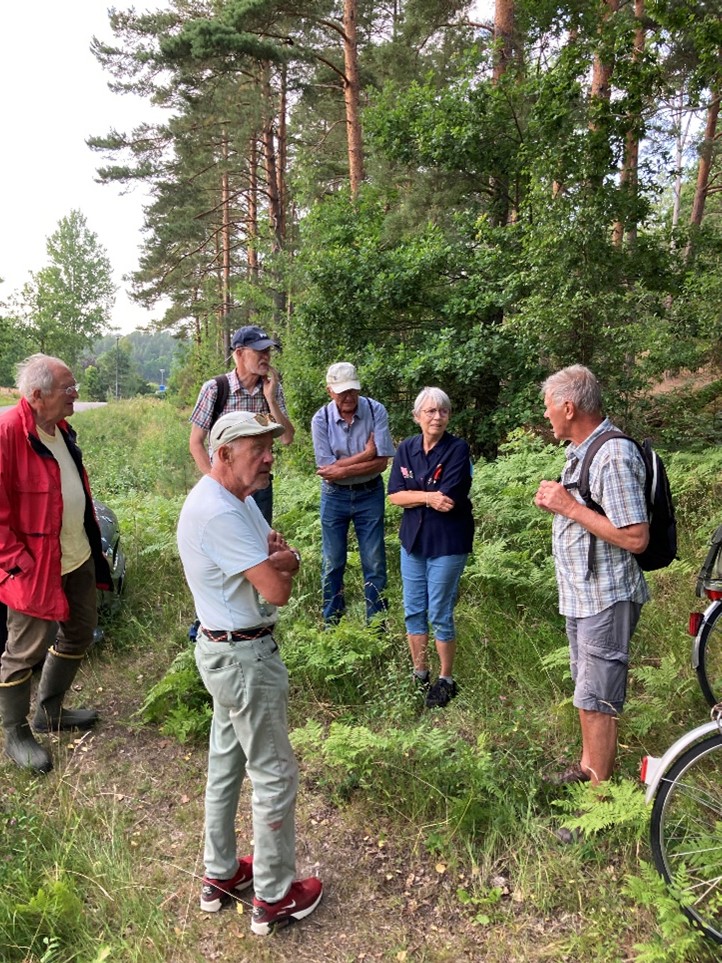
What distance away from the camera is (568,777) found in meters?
3.03

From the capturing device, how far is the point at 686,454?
738cm

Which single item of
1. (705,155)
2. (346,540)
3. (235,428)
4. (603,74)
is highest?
(705,155)

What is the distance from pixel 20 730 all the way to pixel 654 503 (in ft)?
11.7

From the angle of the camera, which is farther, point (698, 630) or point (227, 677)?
point (698, 630)

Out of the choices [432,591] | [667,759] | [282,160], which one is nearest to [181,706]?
[432,591]

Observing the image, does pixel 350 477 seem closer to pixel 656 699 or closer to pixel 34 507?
pixel 34 507

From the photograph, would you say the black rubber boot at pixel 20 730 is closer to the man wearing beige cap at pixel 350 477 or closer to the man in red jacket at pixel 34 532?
the man in red jacket at pixel 34 532

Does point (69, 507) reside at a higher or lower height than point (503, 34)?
lower

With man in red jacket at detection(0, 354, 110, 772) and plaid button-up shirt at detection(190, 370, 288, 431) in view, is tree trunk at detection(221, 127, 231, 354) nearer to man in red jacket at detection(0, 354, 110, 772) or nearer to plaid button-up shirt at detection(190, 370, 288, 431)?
plaid button-up shirt at detection(190, 370, 288, 431)

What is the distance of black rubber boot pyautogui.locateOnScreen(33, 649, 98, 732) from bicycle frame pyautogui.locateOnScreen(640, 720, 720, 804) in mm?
3207

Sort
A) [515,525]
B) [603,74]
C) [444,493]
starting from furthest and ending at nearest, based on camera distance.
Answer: [603,74] < [515,525] < [444,493]

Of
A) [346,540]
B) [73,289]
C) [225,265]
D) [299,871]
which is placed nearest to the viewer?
[299,871]

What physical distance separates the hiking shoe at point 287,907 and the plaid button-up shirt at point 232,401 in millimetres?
2845

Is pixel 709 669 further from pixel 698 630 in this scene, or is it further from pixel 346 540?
pixel 346 540
